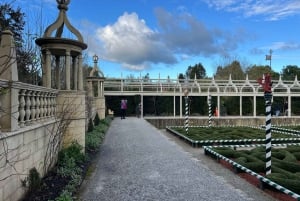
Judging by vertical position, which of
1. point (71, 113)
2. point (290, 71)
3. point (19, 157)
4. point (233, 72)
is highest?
point (290, 71)

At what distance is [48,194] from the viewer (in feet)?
19.2

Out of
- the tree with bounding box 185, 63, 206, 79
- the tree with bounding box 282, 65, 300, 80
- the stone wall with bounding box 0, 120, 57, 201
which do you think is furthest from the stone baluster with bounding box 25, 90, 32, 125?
the tree with bounding box 282, 65, 300, 80

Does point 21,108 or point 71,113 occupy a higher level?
point 21,108

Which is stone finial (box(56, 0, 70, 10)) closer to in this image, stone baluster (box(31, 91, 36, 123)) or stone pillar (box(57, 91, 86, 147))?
stone pillar (box(57, 91, 86, 147))

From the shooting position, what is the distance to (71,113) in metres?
9.45

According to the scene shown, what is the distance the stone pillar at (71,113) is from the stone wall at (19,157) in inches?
91.5

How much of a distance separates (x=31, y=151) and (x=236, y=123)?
87.3 ft

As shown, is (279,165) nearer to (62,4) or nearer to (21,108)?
(21,108)

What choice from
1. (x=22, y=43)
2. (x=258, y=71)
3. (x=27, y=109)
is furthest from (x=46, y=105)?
(x=258, y=71)

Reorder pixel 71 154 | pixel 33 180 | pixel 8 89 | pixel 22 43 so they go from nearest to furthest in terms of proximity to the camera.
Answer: pixel 8 89
pixel 33 180
pixel 71 154
pixel 22 43

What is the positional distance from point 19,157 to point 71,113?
4.31 meters

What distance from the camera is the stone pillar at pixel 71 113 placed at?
30.5 ft

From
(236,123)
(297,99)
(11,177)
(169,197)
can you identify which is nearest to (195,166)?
(169,197)

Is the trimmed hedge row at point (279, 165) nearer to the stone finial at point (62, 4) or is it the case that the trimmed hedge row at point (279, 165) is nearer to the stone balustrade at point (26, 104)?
the stone balustrade at point (26, 104)
